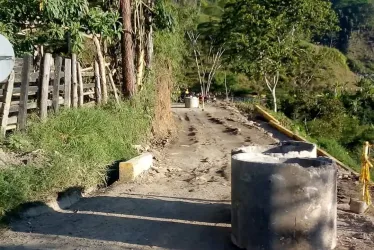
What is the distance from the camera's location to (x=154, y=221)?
693cm

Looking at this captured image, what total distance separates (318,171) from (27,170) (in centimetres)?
389

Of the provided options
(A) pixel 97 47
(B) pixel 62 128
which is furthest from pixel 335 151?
(B) pixel 62 128

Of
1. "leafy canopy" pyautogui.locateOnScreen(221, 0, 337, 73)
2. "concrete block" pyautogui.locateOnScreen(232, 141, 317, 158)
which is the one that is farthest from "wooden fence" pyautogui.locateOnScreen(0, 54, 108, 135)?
"leafy canopy" pyautogui.locateOnScreen(221, 0, 337, 73)

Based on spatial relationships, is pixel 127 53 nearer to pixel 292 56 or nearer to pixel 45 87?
pixel 45 87

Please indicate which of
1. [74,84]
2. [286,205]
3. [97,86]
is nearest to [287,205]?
[286,205]

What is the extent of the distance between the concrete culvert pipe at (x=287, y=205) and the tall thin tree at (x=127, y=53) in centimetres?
830

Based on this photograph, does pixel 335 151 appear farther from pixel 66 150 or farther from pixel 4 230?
pixel 4 230

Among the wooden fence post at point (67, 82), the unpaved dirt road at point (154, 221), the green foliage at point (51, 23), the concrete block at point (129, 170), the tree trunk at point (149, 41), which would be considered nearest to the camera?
the unpaved dirt road at point (154, 221)

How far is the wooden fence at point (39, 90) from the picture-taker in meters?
8.58

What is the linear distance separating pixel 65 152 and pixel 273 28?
73.1 ft

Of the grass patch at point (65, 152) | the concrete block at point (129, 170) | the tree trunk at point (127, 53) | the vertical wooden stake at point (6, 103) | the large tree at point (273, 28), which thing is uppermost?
the large tree at point (273, 28)

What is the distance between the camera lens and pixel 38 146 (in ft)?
27.6

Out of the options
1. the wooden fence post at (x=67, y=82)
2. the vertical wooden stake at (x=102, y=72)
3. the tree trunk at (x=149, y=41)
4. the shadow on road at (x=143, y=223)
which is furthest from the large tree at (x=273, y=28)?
the shadow on road at (x=143, y=223)

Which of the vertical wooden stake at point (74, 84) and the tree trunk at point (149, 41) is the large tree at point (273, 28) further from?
the vertical wooden stake at point (74, 84)
